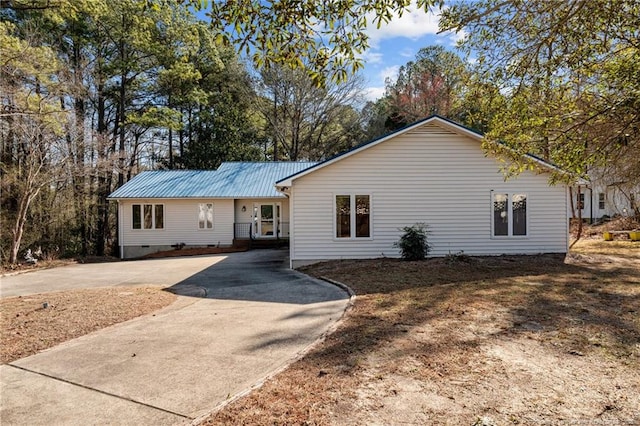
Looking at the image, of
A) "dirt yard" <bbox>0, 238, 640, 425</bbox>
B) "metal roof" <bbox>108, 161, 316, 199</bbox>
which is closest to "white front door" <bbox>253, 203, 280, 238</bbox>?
"metal roof" <bbox>108, 161, 316, 199</bbox>

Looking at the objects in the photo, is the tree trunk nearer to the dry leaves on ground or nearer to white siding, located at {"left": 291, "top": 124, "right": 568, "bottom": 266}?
the dry leaves on ground

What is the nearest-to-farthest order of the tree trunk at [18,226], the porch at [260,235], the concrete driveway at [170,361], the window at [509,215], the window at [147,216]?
the concrete driveway at [170,361], the window at [509,215], the tree trunk at [18,226], the window at [147,216], the porch at [260,235]

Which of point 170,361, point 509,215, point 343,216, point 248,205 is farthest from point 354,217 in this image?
point 248,205

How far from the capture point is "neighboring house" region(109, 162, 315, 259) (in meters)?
20.0

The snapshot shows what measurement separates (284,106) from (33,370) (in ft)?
98.6

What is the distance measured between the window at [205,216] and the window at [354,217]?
10.5 metres

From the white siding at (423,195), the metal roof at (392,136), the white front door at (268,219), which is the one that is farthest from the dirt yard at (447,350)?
the white front door at (268,219)

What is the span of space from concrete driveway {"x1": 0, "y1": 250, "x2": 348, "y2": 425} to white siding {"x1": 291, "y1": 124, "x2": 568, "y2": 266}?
426 centimetres

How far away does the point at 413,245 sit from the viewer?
1155cm

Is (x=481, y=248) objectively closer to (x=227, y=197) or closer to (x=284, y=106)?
(x=227, y=197)

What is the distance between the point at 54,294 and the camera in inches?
349

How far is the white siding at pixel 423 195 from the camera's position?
12.3 metres

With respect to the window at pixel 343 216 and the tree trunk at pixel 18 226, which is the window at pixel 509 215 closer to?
the window at pixel 343 216

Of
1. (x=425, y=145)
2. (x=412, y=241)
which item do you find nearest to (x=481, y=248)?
(x=412, y=241)
